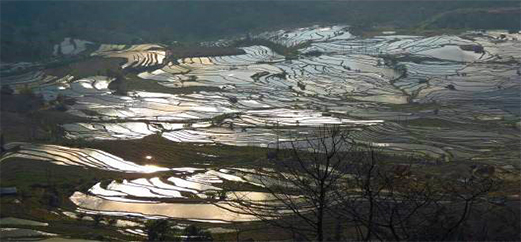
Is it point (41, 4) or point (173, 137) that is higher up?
point (41, 4)

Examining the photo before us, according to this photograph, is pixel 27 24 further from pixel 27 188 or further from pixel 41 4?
pixel 27 188

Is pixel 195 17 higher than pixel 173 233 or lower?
higher

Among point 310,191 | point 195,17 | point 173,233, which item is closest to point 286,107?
point 173,233

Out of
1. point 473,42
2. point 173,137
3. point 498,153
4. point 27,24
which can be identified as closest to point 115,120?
point 173,137

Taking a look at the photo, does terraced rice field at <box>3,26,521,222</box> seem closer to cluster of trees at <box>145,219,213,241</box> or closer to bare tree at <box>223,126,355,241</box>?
cluster of trees at <box>145,219,213,241</box>

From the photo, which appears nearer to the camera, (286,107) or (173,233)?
(173,233)

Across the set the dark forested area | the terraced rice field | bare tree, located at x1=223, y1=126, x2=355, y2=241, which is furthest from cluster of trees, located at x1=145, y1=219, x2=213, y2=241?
the dark forested area

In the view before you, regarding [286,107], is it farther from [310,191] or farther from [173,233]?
[310,191]
